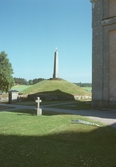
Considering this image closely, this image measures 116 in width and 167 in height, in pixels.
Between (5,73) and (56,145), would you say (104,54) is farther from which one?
(5,73)

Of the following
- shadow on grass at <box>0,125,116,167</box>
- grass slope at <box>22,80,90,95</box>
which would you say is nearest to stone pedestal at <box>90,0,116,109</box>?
shadow on grass at <box>0,125,116,167</box>

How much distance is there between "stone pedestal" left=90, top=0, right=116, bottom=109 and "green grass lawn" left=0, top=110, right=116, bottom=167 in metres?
7.85

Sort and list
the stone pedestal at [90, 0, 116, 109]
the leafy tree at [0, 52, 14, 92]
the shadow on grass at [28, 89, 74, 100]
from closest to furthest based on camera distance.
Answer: the stone pedestal at [90, 0, 116, 109] → the shadow on grass at [28, 89, 74, 100] → the leafy tree at [0, 52, 14, 92]

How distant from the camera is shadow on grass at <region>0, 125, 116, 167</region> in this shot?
199 inches

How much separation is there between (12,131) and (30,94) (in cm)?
2002

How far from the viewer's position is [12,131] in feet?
27.0

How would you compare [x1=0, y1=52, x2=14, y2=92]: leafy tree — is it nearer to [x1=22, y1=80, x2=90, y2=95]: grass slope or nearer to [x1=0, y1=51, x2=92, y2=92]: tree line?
[x1=0, y1=51, x2=92, y2=92]: tree line

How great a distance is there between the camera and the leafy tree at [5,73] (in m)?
45.2

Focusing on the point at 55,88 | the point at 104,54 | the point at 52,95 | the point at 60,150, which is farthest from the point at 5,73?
the point at 60,150

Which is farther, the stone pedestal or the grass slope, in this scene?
the grass slope

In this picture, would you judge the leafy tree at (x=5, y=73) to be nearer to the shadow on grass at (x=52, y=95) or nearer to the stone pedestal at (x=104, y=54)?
the shadow on grass at (x=52, y=95)

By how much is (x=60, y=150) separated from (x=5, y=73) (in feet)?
137

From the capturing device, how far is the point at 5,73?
1786 inches

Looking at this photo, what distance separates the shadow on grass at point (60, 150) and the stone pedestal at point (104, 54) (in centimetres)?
869
